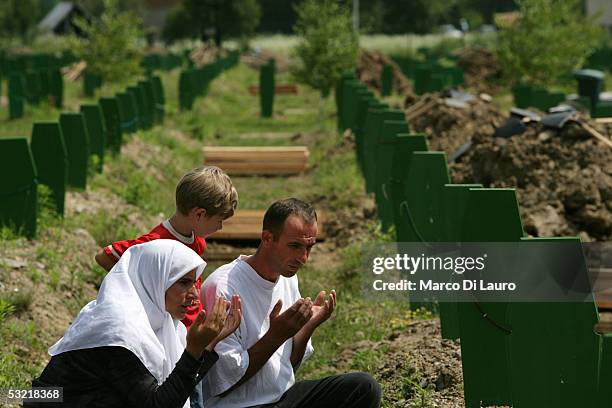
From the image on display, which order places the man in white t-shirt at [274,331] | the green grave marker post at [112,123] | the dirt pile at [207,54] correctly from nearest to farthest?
the man in white t-shirt at [274,331], the green grave marker post at [112,123], the dirt pile at [207,54]

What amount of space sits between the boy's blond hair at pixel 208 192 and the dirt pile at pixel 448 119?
10.7 m

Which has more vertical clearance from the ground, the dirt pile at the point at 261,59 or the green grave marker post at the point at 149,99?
the green grave marker post at the point at 149,99

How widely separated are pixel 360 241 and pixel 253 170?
6306mm

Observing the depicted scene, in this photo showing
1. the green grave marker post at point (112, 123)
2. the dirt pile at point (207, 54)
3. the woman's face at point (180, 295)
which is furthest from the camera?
the dirt pile at point (207, 54)

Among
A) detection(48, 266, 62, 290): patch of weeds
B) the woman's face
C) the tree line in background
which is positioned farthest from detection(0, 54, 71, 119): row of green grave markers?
the tree line in background

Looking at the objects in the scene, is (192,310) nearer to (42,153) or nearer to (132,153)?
(42,153)

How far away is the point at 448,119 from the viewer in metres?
17.7

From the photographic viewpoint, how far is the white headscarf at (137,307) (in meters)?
4.17

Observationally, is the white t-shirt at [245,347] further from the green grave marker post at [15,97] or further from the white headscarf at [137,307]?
the green grave marker post at [15,97]

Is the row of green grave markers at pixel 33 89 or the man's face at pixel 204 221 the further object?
the row of green grave markers at pixel 33 89

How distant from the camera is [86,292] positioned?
912 cm

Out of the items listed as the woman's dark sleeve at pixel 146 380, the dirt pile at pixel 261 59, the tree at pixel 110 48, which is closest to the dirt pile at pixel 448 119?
the woman's dark sleeve at pixel 146 380

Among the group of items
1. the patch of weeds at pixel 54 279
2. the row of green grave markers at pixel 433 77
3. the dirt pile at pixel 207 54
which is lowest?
the dirt pile at pixel 207 54

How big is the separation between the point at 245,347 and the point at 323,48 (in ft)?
81.3
